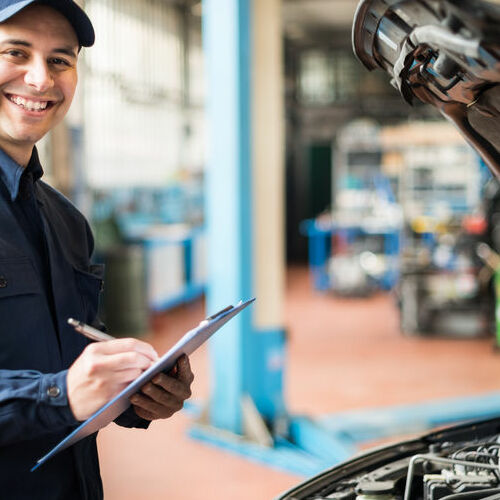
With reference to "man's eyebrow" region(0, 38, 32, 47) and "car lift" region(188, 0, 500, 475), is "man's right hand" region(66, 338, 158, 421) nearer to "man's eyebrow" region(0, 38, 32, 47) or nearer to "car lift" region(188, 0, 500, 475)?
"man's eyebrow" region(0, 38, 32, 47)

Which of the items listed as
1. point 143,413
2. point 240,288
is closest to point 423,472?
point 143,413

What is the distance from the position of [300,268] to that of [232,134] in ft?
31.4

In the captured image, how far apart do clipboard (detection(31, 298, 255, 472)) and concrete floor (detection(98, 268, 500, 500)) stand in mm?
2286

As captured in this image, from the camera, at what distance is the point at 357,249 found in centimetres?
1065

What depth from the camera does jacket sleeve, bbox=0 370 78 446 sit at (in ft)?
3.65

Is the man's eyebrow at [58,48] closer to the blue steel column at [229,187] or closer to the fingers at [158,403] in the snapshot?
the fingers at [158,403]

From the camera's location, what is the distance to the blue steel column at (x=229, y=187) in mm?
4223

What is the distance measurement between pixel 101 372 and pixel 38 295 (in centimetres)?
29

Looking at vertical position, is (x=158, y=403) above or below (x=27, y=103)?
below

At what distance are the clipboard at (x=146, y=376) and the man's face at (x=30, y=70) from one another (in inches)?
18.9

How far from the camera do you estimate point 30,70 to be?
1.29 metres

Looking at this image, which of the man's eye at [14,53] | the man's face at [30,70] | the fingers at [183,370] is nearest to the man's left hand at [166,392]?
the fingers at [183,370]

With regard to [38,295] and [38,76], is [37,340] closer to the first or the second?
[38,295]

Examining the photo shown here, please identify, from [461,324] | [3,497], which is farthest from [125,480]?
[461,324]
